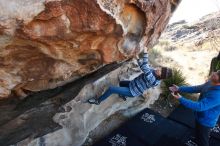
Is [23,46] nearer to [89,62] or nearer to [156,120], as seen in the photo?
[89,62]

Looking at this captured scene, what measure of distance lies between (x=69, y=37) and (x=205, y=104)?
2415mm

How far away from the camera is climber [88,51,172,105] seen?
5672mm

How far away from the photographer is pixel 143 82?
5863 millimetres

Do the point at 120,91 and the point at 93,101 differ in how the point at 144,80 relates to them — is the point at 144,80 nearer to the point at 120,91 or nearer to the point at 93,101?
the point at 120,91

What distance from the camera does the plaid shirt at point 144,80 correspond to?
5.68m

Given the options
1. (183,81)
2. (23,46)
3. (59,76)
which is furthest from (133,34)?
(183,81)

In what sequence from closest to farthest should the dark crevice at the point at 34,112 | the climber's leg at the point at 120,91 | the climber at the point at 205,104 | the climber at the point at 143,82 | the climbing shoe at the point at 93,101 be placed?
the climber at the point at 205,104 → the dark crevice at the point at 34,112 → the climber at the point at 143,82 → the climber's leg at the point at 120,91 → the climbing shoe at the point at 93,101

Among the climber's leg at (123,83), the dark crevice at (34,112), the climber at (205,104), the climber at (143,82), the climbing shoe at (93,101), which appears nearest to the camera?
the climber at (205,104)

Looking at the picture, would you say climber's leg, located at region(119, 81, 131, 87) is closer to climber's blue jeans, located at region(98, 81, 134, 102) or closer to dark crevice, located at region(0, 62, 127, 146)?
climber's blue jeans, located at region(98, 81, 134, 102)

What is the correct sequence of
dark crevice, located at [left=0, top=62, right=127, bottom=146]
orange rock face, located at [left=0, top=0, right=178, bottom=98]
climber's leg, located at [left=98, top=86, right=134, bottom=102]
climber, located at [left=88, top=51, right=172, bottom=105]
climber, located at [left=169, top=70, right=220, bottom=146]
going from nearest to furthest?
orange rock face, located at [left=0, top=0, right=178, bottom=98]
climber, located at [left=169, top=70, right=220, bottom=146]
dark crevice, located at [left=0, top=62, right=127, bottom=146]
climber, located at [left=88, top=51, right=172, bottom=105]
climber's leg, located at [left=98, top=86, right=134, bottom=102]

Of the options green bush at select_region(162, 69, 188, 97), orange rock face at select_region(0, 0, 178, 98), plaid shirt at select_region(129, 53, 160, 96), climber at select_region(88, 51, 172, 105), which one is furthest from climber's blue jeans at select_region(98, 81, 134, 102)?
green bush at select_region(162, 69, 188, 97)

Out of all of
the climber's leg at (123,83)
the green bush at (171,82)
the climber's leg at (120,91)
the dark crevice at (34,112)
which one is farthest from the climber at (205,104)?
the green bush at (171,82)

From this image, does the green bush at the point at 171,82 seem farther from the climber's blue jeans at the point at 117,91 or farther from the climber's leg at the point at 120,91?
the climber's leg at the point at 120,91

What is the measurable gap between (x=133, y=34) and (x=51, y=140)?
2.32 meters
